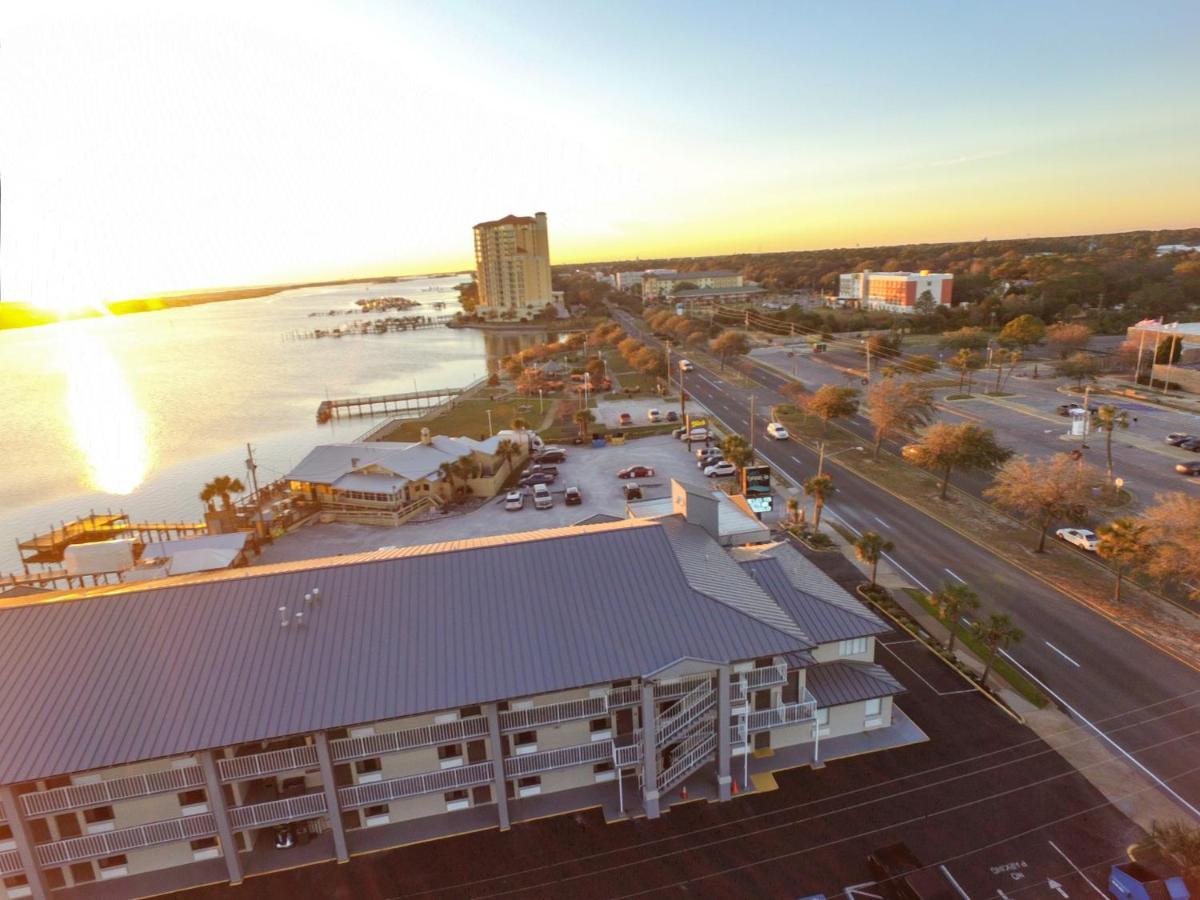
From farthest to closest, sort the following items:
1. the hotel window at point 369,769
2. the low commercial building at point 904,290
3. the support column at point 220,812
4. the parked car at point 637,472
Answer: the low commercial building at point 904,290
the parked car at point 637,472
the hotel window at point 369,769
the support column at point 220,812

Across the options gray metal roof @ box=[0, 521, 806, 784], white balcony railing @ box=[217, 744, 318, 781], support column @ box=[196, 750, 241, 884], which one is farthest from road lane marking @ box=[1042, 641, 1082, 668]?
support column @ box=[196, 750, 241, 884]

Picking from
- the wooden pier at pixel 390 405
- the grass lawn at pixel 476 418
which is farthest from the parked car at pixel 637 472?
the wooden pier at pixel 390 405

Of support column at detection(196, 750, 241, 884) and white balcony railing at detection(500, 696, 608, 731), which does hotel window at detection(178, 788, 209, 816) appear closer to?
support column at detection(196, 750, 241, 884)

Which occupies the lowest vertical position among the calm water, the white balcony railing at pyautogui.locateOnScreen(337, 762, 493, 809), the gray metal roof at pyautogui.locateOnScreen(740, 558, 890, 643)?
the calm water

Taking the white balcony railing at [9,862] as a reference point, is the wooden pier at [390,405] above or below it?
below

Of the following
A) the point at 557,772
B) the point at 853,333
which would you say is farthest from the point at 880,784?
the point at 853,333

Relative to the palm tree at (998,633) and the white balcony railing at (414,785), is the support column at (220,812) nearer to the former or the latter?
the white balcony railing at (414,785)
